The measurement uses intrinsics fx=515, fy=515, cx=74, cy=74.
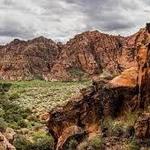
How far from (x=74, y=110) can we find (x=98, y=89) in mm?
2694

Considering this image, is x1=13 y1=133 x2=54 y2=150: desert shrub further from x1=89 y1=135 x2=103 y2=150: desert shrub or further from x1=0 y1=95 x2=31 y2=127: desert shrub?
x1=0 y1=95 x2=31 y2=127: desert shrub

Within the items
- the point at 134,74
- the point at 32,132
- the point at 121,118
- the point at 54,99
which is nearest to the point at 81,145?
the point at 121,118

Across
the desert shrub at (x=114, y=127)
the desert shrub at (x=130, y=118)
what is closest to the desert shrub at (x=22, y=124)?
the desert shrub at (x=114, y=127)

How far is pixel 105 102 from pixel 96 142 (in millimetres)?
5172

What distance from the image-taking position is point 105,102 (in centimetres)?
3975

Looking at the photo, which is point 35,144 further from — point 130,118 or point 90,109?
point 130,118

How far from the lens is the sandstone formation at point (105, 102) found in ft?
122

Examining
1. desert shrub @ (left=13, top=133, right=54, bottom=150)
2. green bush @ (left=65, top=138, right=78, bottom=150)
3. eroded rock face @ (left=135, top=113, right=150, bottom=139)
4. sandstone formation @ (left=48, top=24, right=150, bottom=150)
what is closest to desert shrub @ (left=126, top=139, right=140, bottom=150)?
eroded rock face @ (left=135, top=113, right=150, bottom=139)

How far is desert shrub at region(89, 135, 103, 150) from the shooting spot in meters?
34.9

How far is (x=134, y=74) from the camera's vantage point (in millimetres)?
Answer: 38656

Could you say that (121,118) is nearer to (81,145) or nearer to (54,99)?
(81,145)

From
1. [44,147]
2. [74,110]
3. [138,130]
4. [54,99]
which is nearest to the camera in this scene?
[138,130]

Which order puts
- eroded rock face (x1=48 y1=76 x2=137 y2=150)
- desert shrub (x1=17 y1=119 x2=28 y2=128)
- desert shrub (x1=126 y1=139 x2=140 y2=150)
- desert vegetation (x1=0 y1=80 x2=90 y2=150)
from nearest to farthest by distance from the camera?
desert shrub (x1=126 y1=139 x2=140 y2=150)
eroded rock face (x1=48 y1=76 x2=137 y2=150)
desert vegetation (x1=0 y1=80 x2=90 y2=150)
desert shrub (x1=17 y1=119 x2=28 y2=128)

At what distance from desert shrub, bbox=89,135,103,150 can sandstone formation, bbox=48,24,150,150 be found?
1.60 metres
